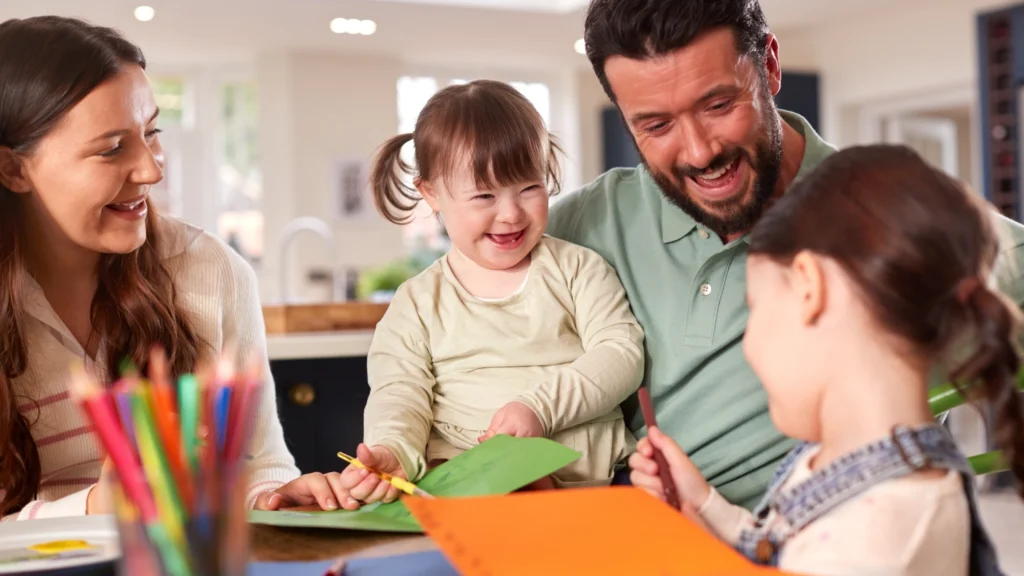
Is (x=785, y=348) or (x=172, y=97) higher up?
(x=172, y=97)

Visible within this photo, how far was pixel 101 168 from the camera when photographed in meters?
1.40

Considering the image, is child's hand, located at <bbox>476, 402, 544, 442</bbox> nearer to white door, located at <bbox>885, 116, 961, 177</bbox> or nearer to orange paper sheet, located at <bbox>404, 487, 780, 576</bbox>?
orange paper sheet, located at <bbox>404, 487, 780, 576</bbox>

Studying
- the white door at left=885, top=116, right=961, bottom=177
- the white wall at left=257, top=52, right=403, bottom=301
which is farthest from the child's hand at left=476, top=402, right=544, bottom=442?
the white door at left=885, top=116, right=961, bottom=177

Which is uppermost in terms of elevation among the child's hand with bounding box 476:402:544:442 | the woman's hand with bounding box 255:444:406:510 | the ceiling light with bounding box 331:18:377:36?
the ceiling light with bounding box 331:18:377:36

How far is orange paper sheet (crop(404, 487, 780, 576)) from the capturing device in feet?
2.32

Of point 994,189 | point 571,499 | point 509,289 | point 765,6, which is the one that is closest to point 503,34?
point 765,6

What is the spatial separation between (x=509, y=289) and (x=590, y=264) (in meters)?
0.12

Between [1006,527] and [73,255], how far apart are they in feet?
14.4

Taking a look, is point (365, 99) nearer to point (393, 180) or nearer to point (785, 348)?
point (393, 180)

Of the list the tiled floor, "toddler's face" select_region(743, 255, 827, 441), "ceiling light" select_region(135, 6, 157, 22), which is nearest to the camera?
"toddler's face" select_region(743, 255, 827, 441)

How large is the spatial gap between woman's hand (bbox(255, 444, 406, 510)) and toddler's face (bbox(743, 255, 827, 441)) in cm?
44

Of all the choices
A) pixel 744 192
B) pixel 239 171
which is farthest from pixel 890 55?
pixel 744 192

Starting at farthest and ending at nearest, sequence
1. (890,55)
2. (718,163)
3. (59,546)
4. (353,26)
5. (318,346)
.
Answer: (890,55)
(353,26)
(318,346)
(718,163)
(59,546)

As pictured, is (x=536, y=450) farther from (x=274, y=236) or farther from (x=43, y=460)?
(x=274, y=236)
